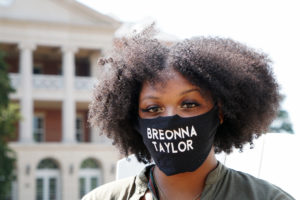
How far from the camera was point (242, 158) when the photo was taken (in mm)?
3090

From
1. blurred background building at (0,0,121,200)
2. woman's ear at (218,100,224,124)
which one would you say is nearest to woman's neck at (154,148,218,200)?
woman's ear at (218,100,224,124)

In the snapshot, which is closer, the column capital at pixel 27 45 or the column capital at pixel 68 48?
the column capital at pixel 27 45

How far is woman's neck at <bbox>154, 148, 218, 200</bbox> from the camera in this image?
2447mm

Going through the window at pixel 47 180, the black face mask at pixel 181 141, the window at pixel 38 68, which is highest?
the window at pixel 38 68

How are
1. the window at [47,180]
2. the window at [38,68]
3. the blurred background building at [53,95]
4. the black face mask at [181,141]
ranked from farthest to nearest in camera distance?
the window at [38,68] → the blurred background building at [53,95] → the window at [47,180] → the black face mask at [181,141]

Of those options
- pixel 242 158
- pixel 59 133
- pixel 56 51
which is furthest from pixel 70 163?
pixel 242 158

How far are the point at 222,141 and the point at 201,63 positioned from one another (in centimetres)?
54

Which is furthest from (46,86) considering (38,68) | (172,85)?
(172,85)

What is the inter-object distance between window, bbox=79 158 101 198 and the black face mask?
2657cm

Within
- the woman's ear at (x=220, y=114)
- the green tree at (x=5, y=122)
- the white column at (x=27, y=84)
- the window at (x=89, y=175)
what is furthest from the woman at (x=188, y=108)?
the window at (x=89, y=175)

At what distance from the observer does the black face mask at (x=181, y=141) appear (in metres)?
2.41

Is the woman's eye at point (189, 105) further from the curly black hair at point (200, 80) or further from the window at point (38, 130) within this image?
the window at point (38, 130)

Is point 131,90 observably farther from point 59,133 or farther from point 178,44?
point 59,133

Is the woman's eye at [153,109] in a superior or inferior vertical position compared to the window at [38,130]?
superior
